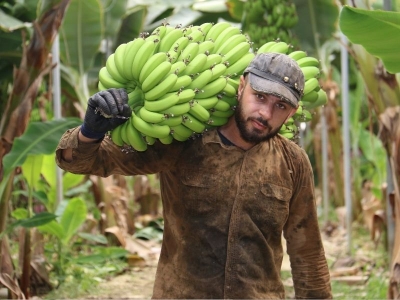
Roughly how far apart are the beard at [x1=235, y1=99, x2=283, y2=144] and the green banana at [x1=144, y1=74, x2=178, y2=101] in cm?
25

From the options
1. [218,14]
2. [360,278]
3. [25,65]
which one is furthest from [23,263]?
[218,14]

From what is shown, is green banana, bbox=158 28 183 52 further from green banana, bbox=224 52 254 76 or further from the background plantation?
the background plantation

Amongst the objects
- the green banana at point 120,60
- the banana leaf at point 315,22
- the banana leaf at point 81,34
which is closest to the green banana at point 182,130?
the green banana at point 120,60

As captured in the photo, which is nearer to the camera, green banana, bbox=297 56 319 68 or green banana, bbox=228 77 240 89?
green banana, bbox=228 77 240 89

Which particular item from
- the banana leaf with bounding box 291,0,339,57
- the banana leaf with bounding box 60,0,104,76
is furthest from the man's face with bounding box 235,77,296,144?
the banana leaf with bounding box 291,0,339,57

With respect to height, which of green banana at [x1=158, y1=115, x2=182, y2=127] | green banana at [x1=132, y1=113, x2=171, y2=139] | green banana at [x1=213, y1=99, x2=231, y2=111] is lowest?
green banana at [x1=132, y1=113, x2=171, y2=139]

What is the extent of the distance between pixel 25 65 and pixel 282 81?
6.54 feet

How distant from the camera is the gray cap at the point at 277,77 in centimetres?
223

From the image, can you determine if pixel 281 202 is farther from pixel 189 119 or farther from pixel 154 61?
pixel 154 61

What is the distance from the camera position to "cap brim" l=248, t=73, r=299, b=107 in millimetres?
2219

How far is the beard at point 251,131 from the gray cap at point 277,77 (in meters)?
0.09

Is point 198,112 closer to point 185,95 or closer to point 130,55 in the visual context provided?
point 185,95

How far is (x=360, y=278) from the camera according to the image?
194 inches

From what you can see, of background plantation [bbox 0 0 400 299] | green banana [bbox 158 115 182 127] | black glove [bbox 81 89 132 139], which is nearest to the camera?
black glove [bbox 81 89 132 139]
